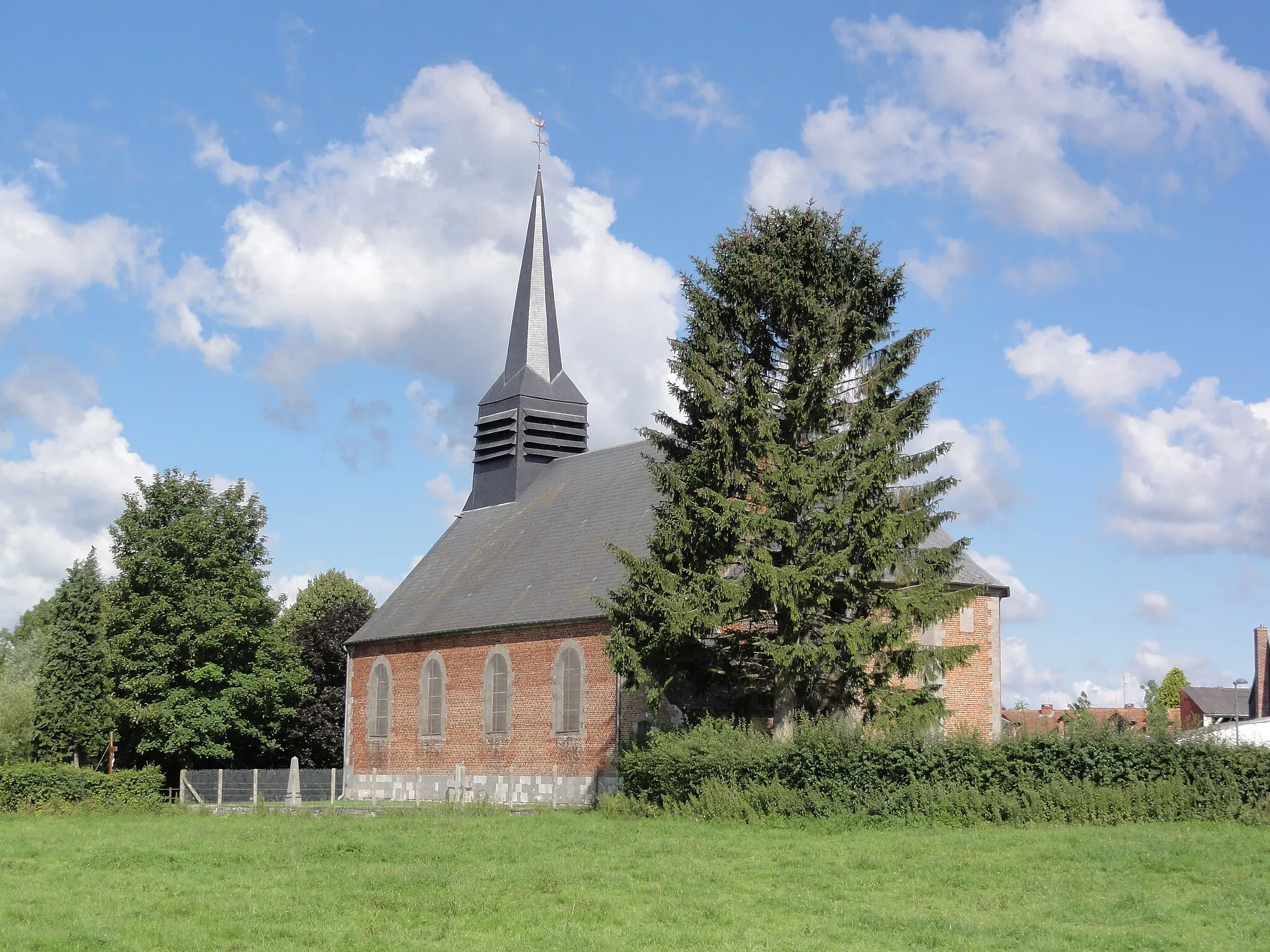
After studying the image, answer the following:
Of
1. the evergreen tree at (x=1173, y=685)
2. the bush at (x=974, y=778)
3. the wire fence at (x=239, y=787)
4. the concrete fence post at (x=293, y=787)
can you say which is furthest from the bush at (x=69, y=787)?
the evergreen tree at (x=1173, y=685)

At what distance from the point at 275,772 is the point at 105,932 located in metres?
22.9

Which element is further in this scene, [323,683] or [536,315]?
[323,683]

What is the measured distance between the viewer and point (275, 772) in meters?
35.0

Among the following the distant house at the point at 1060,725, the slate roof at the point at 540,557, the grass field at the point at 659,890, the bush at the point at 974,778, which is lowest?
the grass field at the point at 659,890

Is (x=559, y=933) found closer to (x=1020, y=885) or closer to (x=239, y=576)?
(x=1020, y=885)

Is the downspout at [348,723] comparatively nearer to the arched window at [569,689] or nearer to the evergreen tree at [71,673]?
the evergreen tree at [71,673]

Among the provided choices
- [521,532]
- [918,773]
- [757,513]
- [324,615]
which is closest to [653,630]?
[757,513]

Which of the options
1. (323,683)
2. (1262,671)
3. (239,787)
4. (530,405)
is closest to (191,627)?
(239,787)

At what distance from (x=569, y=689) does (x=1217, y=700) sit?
204ft

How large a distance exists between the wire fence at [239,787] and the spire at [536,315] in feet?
48.3

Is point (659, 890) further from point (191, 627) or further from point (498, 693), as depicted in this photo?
point (191, 627)

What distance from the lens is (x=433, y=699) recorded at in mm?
37000

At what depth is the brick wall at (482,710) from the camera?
102 ft

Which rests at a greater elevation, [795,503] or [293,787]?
[795,503]
